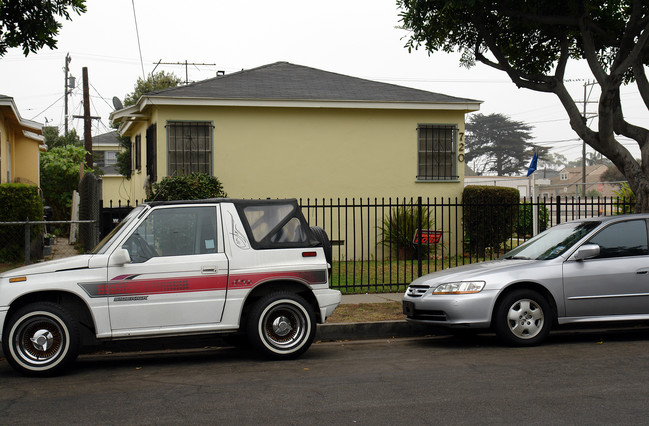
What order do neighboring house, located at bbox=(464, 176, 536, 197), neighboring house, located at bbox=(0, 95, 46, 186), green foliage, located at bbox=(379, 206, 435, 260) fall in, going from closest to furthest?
green foliage, located at bbox=(379, 206, 435, 260), neighboring house, located at bbox=(0, 95, 46, 186), neighboring house, located at bbox=(464, 176, 536, 197)

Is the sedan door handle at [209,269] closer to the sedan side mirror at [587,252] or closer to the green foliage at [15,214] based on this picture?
the sedan side mirror at [587,252]

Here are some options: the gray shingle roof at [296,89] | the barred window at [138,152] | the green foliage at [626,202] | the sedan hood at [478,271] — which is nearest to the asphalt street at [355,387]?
the sedan hood at [478,271]

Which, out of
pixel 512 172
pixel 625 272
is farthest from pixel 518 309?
pixel 512 172

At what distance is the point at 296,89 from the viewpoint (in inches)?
750

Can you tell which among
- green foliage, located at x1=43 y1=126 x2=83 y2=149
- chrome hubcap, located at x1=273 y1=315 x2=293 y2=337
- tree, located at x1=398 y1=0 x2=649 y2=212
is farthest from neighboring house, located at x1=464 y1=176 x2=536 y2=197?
chrome hubcap, located at x1=273 y1=315 x2=293 y2=337

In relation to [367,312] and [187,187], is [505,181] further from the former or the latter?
[367,312]

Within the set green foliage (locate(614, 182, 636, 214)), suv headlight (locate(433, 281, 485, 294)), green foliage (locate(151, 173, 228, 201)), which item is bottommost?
suv headlight (locate(433, 281, 485, 294))

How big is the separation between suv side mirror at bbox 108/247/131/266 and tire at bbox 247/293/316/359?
4.84ft

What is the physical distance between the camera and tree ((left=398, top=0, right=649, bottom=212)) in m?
11.2

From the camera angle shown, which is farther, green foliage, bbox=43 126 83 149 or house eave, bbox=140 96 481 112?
green foliage, bbox=43 126 83 149

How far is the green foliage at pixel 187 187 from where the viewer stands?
1638cm

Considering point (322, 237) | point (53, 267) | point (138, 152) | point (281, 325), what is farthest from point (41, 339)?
point (138, 152)

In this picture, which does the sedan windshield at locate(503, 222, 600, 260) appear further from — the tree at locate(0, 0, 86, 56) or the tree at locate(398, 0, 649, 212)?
the tree at locate(0, 0, 86, 56)

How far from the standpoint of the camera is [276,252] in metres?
7.88
